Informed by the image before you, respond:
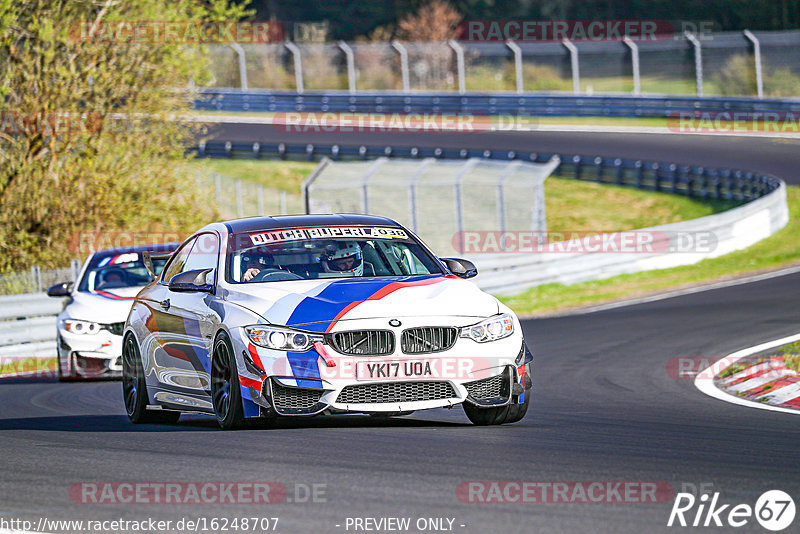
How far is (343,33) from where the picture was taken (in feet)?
248

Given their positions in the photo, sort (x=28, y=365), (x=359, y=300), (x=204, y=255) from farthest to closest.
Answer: (x=28, y=365) → (x=204, y=255) → (x=359, y=300)

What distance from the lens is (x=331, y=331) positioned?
8445 mm

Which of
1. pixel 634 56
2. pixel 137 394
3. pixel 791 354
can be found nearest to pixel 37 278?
pixel 137 394

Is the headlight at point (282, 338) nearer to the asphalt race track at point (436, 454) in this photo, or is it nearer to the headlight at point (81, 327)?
the asphalt race track at point (436, 454)

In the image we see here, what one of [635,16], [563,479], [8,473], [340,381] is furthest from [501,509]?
[635,16]

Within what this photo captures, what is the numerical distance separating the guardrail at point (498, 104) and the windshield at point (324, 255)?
2807 centimetres

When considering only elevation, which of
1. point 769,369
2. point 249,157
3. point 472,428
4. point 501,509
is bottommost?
point 249,157

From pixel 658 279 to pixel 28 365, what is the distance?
434 inches

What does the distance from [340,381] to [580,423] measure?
1946mm

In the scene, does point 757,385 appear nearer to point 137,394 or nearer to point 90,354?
point 137,394

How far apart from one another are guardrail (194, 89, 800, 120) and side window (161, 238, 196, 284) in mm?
26972

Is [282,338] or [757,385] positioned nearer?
[282,338]

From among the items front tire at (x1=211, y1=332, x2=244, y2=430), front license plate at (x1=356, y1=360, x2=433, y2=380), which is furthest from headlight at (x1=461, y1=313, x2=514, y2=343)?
front tire at (x1=211, y1=332, x2=244, y2=430)

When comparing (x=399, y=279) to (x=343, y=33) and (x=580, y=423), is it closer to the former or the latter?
(x=580, y=423)
